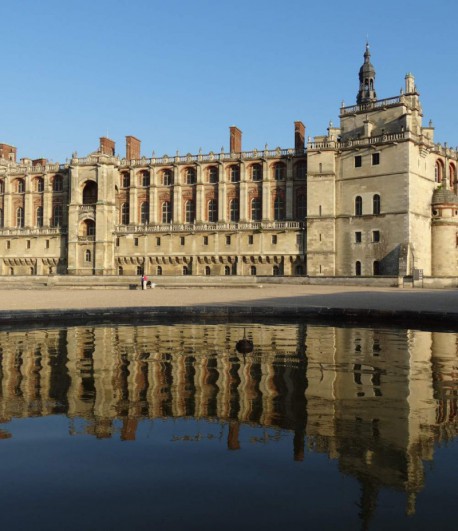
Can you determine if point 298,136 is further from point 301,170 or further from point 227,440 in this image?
point 227,440

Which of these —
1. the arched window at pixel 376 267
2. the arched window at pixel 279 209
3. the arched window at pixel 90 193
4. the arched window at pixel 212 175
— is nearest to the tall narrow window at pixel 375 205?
the arched window at pixel 376 267

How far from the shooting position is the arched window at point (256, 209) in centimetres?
6038

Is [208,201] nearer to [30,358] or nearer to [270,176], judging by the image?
[270,176]

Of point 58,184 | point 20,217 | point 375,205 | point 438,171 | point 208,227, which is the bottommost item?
point 208,227

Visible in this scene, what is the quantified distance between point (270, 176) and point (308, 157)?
19.5 ft

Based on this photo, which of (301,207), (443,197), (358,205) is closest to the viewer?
(358,205)

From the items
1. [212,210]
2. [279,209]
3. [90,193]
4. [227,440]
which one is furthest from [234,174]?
[227,440]

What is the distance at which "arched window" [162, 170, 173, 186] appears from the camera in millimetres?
64500

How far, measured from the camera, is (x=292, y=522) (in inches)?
186

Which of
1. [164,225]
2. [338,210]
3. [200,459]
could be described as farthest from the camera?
[164,225]

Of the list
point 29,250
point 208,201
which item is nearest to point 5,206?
point 29,250

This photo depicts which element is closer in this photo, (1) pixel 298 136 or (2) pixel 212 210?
(1) pixel 298 136

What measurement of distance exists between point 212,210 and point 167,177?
7208 millimetres

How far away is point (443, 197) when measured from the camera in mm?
53750
